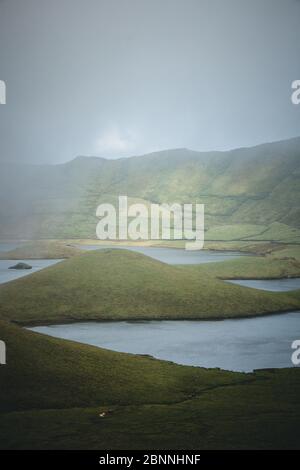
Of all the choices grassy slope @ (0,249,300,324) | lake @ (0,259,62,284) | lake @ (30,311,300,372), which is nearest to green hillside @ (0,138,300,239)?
lake @ (0,259,62,284)

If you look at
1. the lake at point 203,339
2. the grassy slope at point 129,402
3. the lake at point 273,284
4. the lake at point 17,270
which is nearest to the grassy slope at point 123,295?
the lake at point 203,339

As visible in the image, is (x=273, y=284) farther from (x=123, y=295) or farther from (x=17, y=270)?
(x=17, y=270)

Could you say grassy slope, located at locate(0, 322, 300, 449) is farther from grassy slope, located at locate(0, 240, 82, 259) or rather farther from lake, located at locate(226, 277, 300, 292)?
grassy slope, located at locate(0, 240, 82, 259)

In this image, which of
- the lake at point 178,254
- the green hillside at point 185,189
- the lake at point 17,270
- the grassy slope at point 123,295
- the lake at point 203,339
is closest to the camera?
the lake at point 203,339

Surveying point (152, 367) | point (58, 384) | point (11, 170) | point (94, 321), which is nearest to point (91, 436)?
point (58, 384)

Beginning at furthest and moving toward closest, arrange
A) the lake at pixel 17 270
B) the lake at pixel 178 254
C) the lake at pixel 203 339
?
1. the lake at pixel 178 254
2. the lake at pixel 17 270
3. the lake at pixel 203 339

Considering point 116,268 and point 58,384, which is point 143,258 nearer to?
point 116,268

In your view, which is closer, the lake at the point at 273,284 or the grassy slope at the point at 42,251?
the lake at the point at 273,284

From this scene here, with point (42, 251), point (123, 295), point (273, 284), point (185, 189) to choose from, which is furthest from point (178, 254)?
point (185, 189)

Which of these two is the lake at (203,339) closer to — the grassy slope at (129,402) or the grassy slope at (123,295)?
the grassy slope at (123,295)
